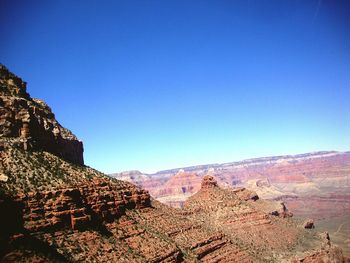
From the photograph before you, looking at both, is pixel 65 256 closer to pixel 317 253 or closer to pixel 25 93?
pixel 25 93

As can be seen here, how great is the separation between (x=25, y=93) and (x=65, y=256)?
2586 cm

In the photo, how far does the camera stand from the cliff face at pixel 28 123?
39312 mm

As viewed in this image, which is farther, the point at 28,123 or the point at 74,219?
the point at 28,123

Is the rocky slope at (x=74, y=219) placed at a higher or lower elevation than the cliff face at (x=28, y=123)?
lower

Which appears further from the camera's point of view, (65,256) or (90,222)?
(90,222)

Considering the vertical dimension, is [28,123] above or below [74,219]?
above

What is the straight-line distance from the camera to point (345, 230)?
5846 inches

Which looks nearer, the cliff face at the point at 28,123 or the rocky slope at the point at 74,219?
the rocky slope at the point at 74,219

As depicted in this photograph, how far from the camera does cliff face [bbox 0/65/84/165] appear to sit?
3931 cm

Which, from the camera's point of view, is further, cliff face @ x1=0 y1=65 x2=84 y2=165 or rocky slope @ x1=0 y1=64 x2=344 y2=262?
cliff face @ x1=0 y1=65 x2=84 y2=165

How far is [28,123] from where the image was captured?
134 feet

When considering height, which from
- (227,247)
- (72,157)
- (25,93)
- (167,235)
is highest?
(25,93)

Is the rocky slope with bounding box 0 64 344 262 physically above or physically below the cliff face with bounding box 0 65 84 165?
below

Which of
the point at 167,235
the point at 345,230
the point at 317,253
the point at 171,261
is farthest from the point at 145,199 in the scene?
the point at 345,230
